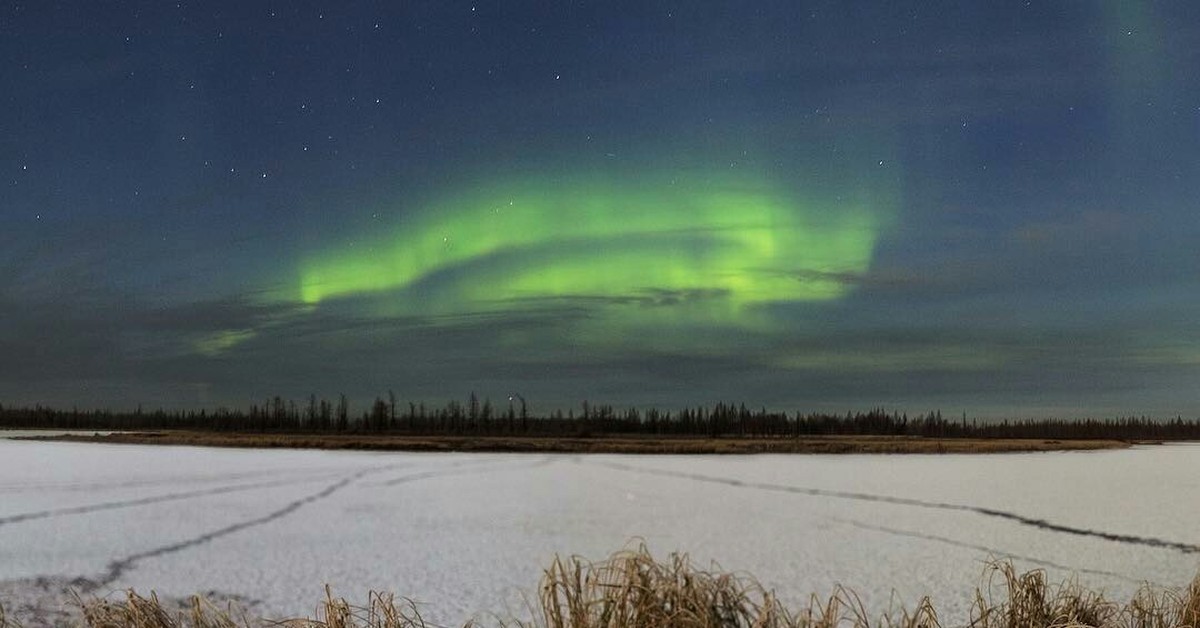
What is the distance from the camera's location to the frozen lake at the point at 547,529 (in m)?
7.01

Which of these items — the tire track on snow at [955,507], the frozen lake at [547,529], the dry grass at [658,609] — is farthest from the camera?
the tire track on snow at [955,507]

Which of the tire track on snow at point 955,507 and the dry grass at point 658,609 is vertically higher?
the dry grass at point 658,609

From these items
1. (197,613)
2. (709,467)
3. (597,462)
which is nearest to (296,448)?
(597,462)

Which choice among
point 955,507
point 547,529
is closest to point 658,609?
point 547,529

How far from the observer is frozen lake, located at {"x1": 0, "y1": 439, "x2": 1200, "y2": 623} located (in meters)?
7.01

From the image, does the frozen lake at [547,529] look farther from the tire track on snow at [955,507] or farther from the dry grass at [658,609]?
the dry grass at [658,609]

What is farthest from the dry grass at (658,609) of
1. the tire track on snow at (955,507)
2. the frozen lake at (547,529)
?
the tire track on snow at (955,507)

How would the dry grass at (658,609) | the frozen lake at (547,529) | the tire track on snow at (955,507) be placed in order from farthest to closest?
the tire track on snow at (955,507) < the frozen lake at (547,529) < the dry grass at (658,609)

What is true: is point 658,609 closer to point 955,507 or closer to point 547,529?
point 547,529

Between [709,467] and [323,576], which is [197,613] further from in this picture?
[709,467]

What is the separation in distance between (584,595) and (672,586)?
1.38ft

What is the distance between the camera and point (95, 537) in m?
8.93

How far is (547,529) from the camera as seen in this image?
32.0 feet

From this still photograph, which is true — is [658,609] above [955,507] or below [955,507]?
above
